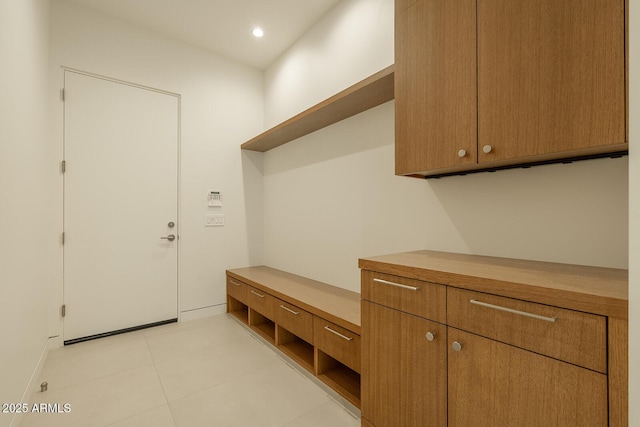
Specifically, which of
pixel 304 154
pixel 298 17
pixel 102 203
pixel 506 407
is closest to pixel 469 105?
pixel 506 407

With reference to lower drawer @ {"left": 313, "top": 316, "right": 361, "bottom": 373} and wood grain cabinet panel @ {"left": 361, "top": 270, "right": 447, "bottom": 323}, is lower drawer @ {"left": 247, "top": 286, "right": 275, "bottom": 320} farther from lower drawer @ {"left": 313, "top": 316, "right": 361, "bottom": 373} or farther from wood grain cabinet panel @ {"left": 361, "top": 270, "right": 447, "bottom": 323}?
wood grain cabinet panel @ {"left": 361, "top": 270, "right": 447, "bottom": 323}

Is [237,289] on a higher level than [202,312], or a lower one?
higher

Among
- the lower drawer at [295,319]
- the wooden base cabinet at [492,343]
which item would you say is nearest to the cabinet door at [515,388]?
the wooden base cabinet at [492,343]

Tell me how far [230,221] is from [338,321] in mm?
2234

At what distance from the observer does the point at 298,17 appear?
2.92 meters

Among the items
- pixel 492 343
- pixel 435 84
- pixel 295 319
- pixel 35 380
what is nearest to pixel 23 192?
pixel 35 380

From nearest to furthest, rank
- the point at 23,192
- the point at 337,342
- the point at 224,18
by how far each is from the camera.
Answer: the point at 23,192, the point at 337,342, the point at 224,18

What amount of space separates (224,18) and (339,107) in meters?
1.65

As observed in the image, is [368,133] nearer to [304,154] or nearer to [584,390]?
[304,154]

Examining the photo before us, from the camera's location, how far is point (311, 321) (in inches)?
84.4

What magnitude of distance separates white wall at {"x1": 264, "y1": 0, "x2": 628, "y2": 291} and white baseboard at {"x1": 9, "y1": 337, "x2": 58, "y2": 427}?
2165 mm

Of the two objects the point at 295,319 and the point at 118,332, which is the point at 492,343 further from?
the point at 118,332

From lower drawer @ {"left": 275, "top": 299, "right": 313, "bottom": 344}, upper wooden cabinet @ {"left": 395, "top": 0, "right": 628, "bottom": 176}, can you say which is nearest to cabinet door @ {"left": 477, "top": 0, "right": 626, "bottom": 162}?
upper wooden cabinet @ {"left": 395, "top": 0, "right": 628, "bottom": 176}

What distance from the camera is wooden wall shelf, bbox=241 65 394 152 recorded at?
6.49 ft
